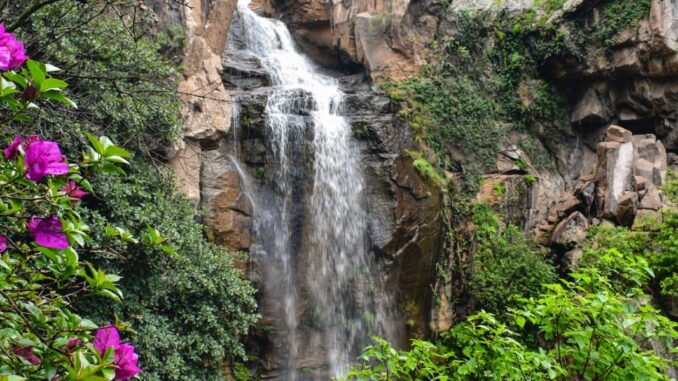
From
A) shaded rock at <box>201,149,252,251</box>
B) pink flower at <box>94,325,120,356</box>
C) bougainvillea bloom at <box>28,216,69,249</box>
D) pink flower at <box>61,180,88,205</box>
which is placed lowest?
shaded rock at <box>201,149,252,251</box>

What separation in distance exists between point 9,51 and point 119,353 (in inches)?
41.6

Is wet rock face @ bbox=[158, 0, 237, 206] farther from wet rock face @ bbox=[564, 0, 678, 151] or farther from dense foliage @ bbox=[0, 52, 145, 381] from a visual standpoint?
wet rock face @ bbox=[564, 0, 678, 151]

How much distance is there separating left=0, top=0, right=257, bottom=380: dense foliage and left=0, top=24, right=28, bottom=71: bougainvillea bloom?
4177mm

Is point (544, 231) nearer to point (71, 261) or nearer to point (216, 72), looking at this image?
point (216, 72)

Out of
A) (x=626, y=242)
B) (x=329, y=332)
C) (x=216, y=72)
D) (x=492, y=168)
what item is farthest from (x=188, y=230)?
(x=492, y=168)

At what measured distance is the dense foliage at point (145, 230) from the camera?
568cm

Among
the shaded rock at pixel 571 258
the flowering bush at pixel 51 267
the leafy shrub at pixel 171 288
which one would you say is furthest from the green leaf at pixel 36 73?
the shaded rock at pixel 571 258

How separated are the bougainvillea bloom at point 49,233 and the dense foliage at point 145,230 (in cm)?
420

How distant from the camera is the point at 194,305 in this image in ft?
22.3

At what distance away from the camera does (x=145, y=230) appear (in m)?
6.29

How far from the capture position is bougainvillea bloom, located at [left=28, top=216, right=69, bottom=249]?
1567 mm

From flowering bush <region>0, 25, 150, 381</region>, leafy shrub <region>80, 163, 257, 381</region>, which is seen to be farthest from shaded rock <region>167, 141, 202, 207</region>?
flowering bush <region>0, 25, 150, 381</region>

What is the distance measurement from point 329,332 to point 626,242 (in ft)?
20.7

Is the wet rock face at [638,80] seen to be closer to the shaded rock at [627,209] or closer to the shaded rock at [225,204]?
the shaded rock at [627,209]
